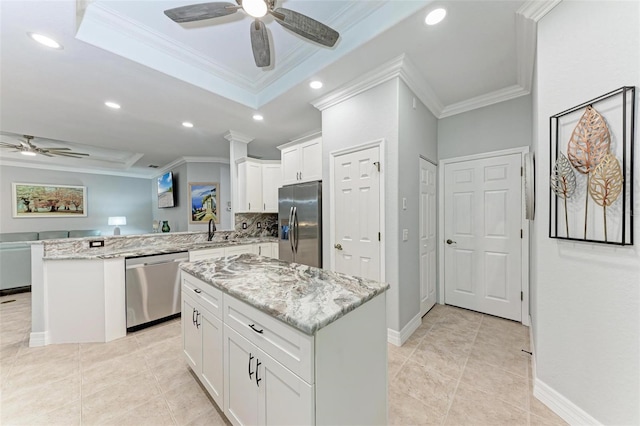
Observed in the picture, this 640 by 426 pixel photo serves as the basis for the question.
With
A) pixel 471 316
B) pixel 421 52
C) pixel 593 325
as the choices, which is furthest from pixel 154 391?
pixel 421 52

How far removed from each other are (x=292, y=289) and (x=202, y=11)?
192cm

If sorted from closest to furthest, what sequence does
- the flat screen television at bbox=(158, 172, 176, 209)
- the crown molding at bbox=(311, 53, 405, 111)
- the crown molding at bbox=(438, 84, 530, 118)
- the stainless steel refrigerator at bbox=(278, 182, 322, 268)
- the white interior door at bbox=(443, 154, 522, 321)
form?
the crown molding at bbox=(311, 53, 405, 111) < the crown molding at bbox=(438, 84, 530, 118) < the white interior door at bbox=(443, 154, 522, 321) < the stainless steel refrigerator at bbox=(278, 182, 322, 268) < the flat screen television at bbox=(158, 172, 176, 209)

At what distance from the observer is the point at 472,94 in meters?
2.83

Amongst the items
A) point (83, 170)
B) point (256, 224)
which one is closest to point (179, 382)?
point (256, 224)

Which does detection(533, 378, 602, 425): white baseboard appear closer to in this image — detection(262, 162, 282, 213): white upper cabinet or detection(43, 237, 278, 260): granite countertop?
Result: detection(43, 237, 278, 260): granite countertop

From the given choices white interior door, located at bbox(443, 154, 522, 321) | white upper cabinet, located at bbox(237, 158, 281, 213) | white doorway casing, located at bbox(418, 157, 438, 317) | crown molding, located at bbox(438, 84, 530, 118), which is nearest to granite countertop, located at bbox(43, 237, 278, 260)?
white upper cabinet, located at bbox(237, 158, 281, 213)

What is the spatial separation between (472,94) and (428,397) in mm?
3163

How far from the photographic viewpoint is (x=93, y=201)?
22.3ft

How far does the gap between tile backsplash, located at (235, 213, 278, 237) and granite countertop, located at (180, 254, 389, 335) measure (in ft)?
8.46

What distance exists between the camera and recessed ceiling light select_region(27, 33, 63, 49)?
1869 mm

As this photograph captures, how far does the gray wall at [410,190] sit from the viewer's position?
238 cm

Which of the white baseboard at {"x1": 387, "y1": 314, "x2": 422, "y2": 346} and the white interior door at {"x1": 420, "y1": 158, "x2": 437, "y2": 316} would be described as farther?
the white interior door at {"x1": 420, "y1": 158, "x2": 437, "y2": 316}

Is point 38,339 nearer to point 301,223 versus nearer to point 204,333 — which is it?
point 204,333

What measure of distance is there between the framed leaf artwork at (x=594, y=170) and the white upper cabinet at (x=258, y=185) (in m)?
3.68
